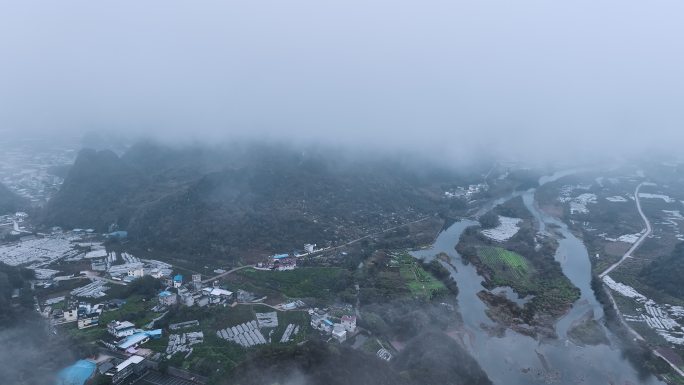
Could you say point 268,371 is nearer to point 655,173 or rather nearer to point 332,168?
point 332,168

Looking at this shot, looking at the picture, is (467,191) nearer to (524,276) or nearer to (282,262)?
(524,276)

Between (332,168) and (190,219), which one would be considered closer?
(190,219)

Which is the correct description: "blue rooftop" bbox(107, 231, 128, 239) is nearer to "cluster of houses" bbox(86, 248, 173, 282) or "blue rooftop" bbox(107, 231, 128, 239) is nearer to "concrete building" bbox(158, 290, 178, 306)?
"cluster of houses" bbox(86, 248, 173, 282)

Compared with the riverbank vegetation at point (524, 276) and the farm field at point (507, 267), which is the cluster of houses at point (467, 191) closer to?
the riverbank vegetation at point (524, 276)

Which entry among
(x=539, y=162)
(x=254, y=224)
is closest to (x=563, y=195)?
(x=539, y=162)

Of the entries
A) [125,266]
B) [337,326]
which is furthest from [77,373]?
[125,266]

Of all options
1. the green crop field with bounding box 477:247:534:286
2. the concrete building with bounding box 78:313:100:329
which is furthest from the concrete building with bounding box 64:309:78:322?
the green crop field with bounding box 477:247:534:286
